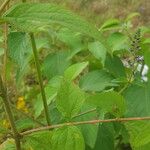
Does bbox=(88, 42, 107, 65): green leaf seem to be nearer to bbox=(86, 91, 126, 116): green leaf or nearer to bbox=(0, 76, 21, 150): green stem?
bbox=(86, 91, 126, 116): green leaf

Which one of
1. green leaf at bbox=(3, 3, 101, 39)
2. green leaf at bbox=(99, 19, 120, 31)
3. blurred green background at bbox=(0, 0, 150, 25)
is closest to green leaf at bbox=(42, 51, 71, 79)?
green leaf at bbox=(99, 19, 120, 31)

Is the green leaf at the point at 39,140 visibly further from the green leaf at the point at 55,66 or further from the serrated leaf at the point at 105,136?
the green leaf at the point at 55,66

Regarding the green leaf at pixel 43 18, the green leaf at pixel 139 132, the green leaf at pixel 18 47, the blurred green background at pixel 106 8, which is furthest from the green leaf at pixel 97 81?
the blurred green background at pixel 106 8

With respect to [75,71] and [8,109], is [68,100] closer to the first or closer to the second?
[8,109]

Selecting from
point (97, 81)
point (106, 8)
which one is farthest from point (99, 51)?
point (106, 8)

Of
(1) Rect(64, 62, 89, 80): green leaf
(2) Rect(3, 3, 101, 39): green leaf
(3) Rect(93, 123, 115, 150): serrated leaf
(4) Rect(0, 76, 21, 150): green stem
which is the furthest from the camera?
(3) Rect(93, 123, 115, 150): serrated leaf

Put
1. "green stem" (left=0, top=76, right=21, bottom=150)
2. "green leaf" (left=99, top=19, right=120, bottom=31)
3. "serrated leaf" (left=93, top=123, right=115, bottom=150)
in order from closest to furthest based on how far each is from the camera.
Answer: "green stem" (left=0, top=76, right=21, bottom=150) < "serrated leaf" (left=93, top=123, right=115, bottom=150) < "green leaf" (left=99, top=19, right=120, bottom=31)

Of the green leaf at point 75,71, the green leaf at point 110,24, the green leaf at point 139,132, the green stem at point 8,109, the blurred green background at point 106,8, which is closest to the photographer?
the green stem at point 8,109
